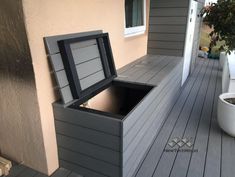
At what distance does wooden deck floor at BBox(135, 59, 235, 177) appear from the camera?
1806 millimetres

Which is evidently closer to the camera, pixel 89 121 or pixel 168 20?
pixel 89 121

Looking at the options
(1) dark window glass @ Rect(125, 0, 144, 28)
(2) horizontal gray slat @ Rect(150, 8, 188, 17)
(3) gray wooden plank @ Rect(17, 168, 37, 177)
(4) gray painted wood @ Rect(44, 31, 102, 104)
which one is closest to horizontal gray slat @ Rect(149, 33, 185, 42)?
(2) horizontal gray slat @ Rect(150, 8, 188, 17)

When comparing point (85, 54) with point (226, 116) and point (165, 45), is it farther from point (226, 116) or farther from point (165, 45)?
point (165, 45)

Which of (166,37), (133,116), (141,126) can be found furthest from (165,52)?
(133,116)

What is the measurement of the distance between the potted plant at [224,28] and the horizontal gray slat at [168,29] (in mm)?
1181

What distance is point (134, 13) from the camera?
297cm

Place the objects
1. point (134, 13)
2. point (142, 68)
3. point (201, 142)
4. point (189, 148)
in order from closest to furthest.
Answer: point (189, 148) < point (201, 142) < point (142, 68) < point (134, 13)

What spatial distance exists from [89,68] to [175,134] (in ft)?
3.96

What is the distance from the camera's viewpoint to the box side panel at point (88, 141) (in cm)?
147

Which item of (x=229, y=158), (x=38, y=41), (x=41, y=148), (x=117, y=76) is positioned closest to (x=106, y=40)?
(x=117, y=76)

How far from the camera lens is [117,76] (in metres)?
2.34

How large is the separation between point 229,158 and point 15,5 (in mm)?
2128

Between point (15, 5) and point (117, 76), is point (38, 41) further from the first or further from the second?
point (117, 76)

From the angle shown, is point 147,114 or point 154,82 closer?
point 147,114
